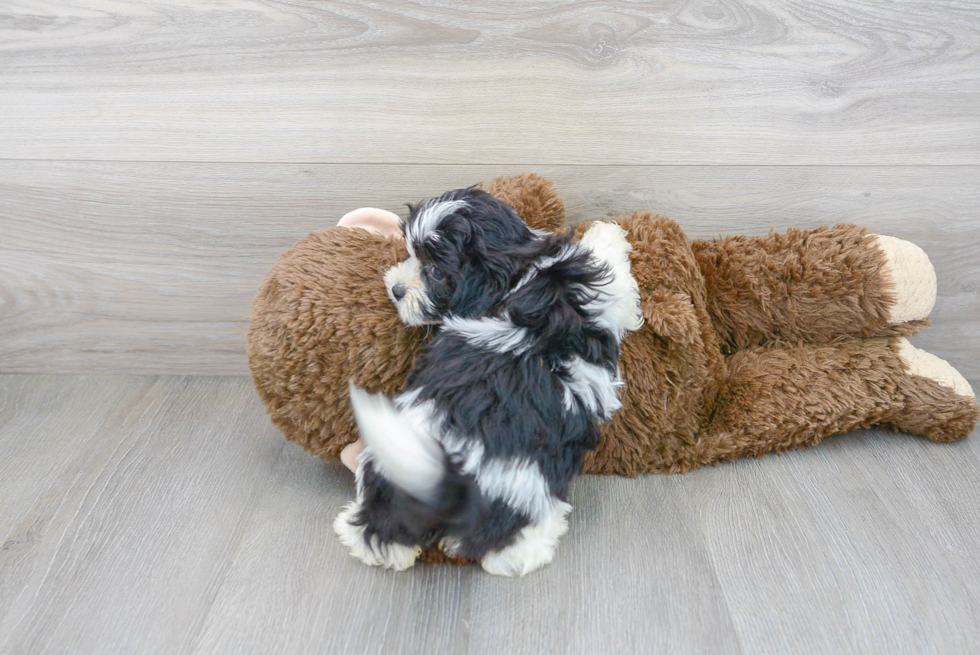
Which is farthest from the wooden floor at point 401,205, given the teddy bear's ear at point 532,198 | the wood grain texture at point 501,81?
the teddy bear's ear at point 532,198

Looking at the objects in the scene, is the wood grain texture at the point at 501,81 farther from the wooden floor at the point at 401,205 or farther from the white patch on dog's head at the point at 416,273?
the white patch on dog's head at the point at 416,273

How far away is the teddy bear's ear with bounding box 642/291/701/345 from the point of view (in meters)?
1.06

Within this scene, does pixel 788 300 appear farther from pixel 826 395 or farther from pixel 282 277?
pixel 282 277

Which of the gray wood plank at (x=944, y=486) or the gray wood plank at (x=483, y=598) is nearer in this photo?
the gray wood plank at (x=483, y=598)

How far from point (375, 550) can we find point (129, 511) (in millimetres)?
442

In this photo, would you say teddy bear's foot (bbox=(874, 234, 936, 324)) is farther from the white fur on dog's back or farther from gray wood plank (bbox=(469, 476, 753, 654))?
the white fur on dog's back

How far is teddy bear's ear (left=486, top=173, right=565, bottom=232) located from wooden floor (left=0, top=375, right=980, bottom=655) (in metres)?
0.45

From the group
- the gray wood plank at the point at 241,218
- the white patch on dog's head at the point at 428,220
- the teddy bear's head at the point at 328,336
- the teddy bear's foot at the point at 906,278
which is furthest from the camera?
the gray wood plank at the point at 241,218

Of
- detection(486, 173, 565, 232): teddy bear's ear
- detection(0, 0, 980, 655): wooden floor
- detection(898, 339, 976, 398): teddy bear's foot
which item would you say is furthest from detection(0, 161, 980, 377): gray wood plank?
detection(898, 339, 976, 398): teddy bear's foot

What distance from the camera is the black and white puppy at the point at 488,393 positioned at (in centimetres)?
87

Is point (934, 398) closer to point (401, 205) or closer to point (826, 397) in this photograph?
point (826, 397)

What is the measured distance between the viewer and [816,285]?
1.18 metres

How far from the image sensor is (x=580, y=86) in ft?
4.05

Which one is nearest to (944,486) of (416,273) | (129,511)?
(416,273)
